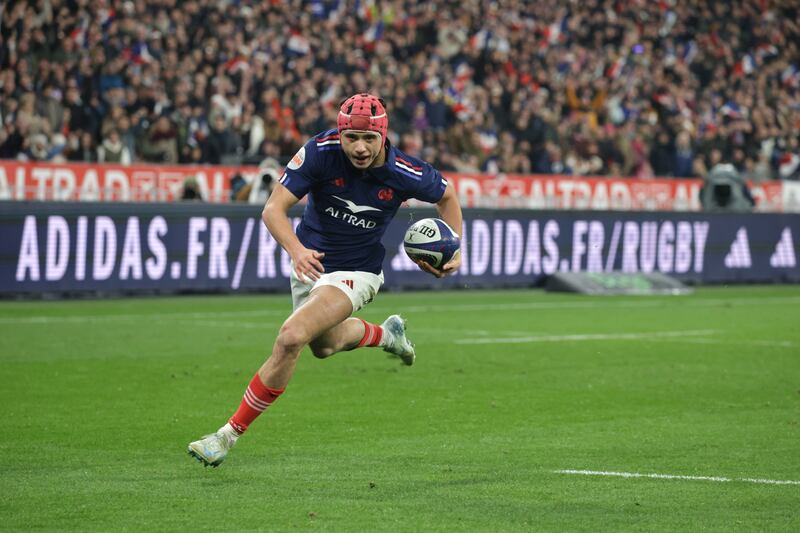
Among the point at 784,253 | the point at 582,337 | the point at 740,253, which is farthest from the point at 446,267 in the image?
the point at 784,253

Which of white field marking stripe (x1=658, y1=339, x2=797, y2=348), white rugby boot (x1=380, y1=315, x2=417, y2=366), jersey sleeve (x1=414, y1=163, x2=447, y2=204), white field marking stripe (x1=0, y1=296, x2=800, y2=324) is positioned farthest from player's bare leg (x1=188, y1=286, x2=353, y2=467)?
white field marking stripe (x1=0, y1=296, x2=800, y2=324)

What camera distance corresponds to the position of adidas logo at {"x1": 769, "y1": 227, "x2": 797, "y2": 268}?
2800 cm

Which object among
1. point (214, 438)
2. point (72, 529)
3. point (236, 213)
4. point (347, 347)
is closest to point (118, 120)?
point (236, 213)

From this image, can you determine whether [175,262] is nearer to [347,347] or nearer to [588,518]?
[347,347]

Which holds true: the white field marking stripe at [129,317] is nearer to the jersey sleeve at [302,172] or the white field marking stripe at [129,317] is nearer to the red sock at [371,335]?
the red sock at [371,335]

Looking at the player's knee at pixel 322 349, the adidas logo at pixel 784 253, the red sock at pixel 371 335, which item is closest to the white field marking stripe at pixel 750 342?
the red sock at pixel 371 335

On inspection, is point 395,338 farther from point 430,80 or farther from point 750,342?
point 430,80

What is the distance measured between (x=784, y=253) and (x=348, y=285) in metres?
21.0

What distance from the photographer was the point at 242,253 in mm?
22016

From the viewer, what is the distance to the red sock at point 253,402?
7.99 m

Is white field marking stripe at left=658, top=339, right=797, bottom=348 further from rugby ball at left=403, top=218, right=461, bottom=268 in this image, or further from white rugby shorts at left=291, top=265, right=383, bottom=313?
white rugby shorts at left=291, top=265, right=383, bottom=313

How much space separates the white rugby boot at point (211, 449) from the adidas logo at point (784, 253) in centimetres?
2186

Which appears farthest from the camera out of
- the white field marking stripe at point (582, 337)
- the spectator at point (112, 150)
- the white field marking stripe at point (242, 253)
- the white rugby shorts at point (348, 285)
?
the spectator at point (112, 150)

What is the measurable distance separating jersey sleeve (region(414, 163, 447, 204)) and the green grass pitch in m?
1.59
